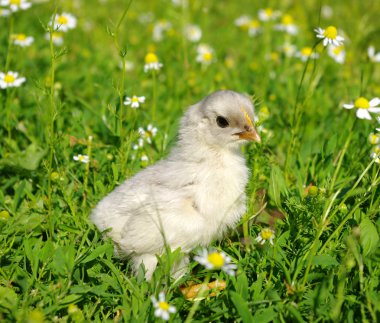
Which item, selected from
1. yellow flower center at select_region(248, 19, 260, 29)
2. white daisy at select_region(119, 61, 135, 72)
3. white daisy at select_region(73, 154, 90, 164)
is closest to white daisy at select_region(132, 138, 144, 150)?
white daisy at select_region(73, 154, 90, 164)

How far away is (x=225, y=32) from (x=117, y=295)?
5167 mm

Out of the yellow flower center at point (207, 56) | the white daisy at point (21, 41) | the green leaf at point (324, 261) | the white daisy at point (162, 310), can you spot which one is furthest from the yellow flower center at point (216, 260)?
the yellow flower center at point (207, 56)

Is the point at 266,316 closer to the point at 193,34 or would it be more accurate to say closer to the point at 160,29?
the point at 193,34

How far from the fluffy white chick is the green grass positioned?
14 centimetres

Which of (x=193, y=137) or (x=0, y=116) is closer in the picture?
(x=193, y=137)

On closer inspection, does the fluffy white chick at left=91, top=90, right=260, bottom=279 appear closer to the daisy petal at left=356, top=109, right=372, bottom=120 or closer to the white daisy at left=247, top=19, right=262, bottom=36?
the daisy petal at left=356, top=109, right=372, bottom=120

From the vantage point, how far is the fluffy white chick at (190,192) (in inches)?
125

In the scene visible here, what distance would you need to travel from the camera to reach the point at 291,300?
2826mm

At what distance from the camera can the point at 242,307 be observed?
273 cm

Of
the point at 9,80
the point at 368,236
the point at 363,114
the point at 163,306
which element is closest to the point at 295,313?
the point at 163,306

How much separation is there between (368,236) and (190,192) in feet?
3.67

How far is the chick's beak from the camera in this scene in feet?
10.9

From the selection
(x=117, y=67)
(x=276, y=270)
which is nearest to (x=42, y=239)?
(x=276, y=270)

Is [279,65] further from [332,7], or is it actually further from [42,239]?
[42,239]
